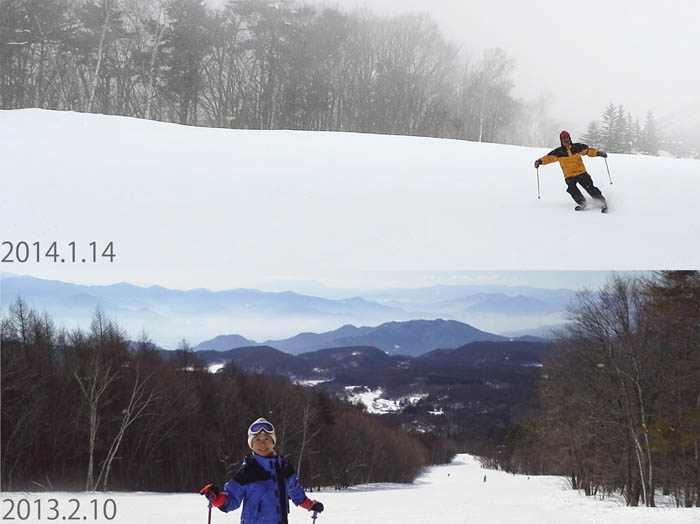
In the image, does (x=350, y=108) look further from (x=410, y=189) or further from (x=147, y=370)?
A: (x=147, y=370)

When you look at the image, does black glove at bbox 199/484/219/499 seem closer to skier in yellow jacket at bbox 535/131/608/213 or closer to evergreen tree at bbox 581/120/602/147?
skier in yellow jacket at bbox 535/131/608/213

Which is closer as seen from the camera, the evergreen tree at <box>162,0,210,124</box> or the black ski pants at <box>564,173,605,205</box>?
the black ski pants at <box>564,173,605,205</box>

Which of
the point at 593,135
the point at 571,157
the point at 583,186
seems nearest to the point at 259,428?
the point at 571,157

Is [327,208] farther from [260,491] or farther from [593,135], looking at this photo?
[593,135]

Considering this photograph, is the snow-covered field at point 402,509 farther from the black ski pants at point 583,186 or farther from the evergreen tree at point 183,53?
the evergreen tree at point 183,53

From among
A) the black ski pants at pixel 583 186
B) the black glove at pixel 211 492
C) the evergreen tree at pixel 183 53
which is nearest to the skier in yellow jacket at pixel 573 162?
the black ski pants at pixel 583 186

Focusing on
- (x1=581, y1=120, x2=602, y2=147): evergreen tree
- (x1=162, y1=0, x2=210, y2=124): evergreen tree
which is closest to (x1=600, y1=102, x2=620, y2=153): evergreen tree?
(x1=581, y1=120, x2=602, y2=147): evergreen tree

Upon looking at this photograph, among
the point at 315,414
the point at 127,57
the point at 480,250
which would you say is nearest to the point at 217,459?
the point at 315,414
